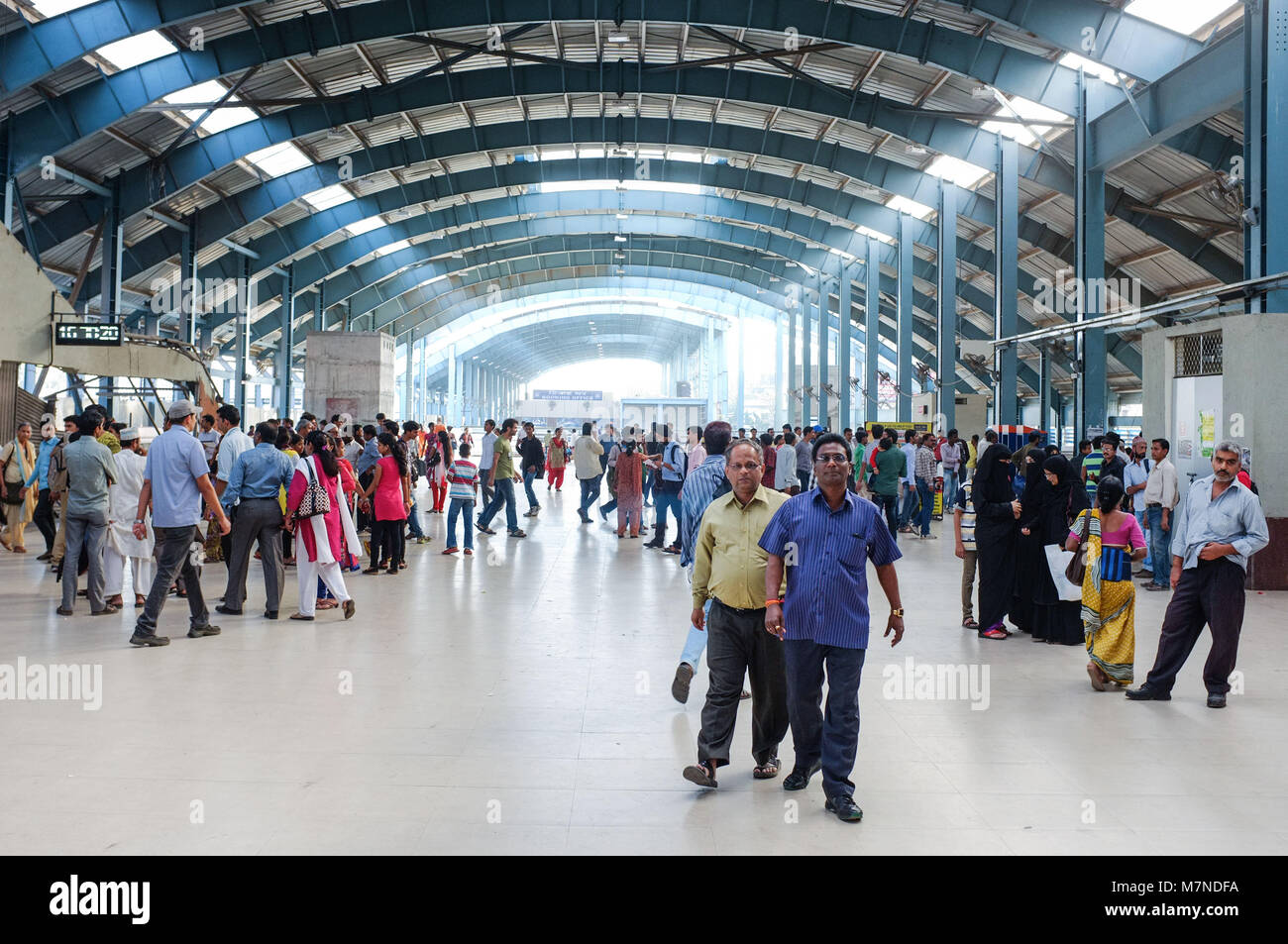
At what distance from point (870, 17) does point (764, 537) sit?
15.8m

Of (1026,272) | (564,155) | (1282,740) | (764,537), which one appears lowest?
(1282,740)

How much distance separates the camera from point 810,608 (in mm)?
4637

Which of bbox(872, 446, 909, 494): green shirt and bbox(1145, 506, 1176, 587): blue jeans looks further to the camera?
bbox(872, 446, 909, 494): green shirt

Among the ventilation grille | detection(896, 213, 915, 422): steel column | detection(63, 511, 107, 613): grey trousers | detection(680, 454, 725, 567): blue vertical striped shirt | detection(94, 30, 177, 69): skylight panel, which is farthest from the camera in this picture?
detection(896, 213, 915, 422): steel column

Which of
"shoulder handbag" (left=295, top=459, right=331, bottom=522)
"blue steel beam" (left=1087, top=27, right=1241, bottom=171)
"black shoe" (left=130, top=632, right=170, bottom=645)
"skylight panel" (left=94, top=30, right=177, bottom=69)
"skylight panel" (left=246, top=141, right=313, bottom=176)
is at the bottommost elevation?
"black shoe" (left=130, top=632, right=170, bottom=645)

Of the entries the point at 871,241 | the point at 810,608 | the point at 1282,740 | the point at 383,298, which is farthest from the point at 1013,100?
the point at 383,298

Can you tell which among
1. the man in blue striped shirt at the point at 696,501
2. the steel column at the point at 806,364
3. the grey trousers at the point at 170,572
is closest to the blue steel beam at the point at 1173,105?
the man in blue striped shirt at the point at 696,501

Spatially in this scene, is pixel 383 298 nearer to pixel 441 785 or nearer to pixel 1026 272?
pixel 1026 272

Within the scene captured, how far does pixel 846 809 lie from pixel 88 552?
7.58 m

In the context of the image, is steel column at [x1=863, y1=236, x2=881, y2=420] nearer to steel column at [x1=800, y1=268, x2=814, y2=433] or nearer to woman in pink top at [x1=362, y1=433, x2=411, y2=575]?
steel column at [x1=800, y1=268, x2=814, y2=433]

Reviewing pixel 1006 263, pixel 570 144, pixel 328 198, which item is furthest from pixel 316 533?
pixel 328 198

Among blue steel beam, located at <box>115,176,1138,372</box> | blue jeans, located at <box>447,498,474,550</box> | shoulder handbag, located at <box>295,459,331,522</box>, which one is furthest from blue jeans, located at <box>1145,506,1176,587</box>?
blue steel beam, located at <box>115,176,1138,372</box>

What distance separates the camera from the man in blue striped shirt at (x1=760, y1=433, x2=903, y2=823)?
4.60 meters
